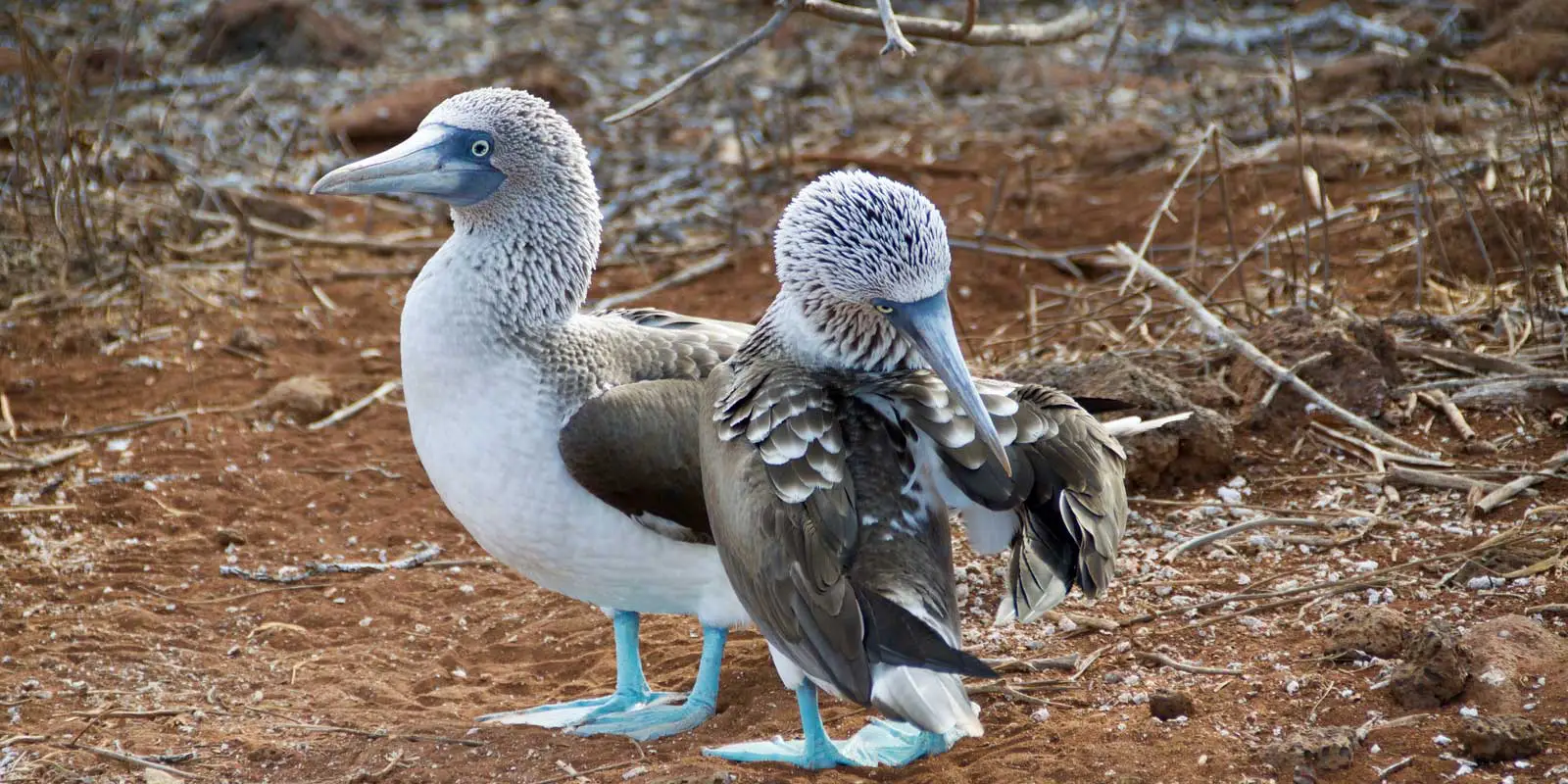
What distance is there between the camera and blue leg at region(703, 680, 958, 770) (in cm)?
345

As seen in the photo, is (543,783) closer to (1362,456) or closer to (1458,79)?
(1362,456)

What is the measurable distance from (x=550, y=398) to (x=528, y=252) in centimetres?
46

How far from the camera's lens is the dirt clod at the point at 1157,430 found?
4.61 meters

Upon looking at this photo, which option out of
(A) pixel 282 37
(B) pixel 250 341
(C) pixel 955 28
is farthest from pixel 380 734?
(A) pixel 282 37

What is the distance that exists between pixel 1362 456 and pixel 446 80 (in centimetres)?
598

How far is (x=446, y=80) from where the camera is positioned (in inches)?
353

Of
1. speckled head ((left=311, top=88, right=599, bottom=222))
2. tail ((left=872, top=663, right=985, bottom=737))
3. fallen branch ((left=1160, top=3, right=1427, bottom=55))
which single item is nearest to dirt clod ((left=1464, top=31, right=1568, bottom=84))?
fallen branch ((left=1160, top=3, right=1427, bottom=55))

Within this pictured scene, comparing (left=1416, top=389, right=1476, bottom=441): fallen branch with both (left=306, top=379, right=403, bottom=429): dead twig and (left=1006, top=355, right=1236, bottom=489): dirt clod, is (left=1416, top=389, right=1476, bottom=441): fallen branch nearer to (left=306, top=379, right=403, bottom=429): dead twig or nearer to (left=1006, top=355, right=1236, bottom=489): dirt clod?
(left=1006, top=355, right=1236, bottom=489): dirt clod

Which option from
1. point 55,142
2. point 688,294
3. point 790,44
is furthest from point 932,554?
point 790,44

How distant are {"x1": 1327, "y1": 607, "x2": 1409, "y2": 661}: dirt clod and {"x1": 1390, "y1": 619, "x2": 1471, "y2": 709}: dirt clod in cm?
20

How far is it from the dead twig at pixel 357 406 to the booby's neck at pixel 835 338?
279 centimetres

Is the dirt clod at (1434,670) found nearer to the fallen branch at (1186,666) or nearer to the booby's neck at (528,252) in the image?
the fallen branch at (1186,666)

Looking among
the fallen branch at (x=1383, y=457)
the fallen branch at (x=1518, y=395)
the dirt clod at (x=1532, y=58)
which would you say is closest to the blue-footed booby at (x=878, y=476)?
the fallen branch at (x=1383, y=457)

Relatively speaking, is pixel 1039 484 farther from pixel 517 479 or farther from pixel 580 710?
pixel 580 710
